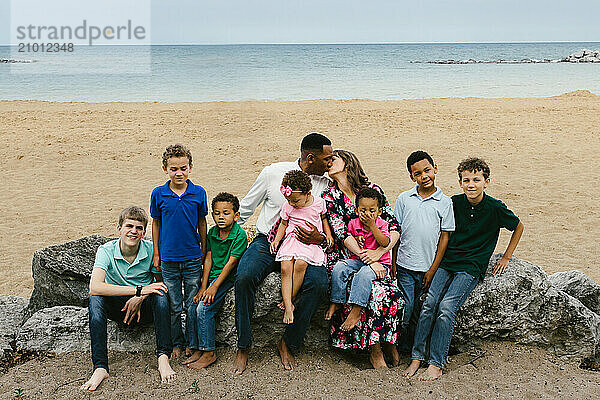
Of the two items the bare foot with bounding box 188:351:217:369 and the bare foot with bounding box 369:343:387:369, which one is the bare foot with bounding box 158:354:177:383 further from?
the bare foot with bounding box 369:343:387:369

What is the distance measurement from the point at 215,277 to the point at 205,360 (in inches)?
22.5

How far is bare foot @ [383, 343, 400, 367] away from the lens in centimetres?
444

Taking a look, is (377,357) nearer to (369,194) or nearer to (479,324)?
(479,324)

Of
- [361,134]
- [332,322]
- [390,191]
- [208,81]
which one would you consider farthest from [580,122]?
[208,81]

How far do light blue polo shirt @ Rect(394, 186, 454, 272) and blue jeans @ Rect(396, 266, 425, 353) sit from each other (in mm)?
58

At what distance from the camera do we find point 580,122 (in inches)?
655

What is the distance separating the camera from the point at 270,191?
4.88 m

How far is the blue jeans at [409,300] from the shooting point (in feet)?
14.6

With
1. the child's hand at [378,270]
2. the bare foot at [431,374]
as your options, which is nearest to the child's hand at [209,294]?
the child's hand at [378,270]

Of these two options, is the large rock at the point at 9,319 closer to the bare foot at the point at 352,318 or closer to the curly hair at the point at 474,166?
the bare foot at the point at 352,318

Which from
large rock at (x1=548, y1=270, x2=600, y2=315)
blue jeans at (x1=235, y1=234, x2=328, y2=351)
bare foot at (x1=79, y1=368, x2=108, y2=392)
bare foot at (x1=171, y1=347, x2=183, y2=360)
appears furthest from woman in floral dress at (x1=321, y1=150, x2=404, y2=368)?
large rock at (x1=548, y1=270, x2=600, y2=315)

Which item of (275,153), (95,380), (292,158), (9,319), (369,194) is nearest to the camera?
(95,380)

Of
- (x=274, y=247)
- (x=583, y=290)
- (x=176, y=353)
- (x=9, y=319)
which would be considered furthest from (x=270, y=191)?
(x=583, y=290)

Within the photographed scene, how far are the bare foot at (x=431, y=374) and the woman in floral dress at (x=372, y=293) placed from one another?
0.93 feet
